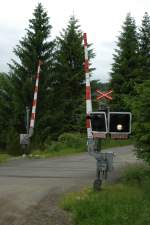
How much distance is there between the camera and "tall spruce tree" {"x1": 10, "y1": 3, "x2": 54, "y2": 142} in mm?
45562

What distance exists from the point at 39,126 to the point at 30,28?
29.3ft

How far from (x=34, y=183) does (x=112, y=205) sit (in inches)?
138

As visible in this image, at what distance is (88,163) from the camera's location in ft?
57.8

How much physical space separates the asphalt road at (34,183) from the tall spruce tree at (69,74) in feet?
98.1

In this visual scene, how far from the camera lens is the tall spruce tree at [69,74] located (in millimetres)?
48250

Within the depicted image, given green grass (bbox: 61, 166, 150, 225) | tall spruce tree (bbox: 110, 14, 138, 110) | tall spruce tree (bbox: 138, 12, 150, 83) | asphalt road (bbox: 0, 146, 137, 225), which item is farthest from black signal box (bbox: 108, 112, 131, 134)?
tall spruce tree (bbox: 138, 12, 150, 83)

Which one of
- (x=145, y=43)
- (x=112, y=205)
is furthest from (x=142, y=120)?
(x=145, y=43)

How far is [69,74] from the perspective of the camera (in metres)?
49.6

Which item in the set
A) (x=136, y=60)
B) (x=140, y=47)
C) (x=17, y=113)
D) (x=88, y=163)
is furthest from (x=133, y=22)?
(x=88, y=163)

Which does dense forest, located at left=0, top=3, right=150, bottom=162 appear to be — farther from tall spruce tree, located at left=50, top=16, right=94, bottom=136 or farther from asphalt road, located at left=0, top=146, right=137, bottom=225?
asphalt road, located at left=0, top=146, right=137, bottom=225

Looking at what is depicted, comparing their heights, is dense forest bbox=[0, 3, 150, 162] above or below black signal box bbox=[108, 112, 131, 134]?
above

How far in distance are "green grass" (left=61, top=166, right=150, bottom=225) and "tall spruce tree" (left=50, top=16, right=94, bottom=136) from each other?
37.0m

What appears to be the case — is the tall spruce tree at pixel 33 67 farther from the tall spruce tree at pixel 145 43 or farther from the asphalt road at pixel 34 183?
the asphalt road at pixel 34 183

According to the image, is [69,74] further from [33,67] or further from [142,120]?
[142,120]
